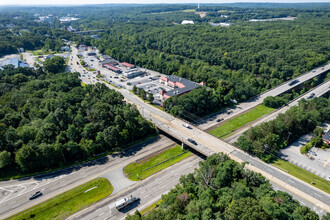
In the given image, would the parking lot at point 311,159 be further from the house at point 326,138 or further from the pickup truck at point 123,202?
the pickup truck at point 123,202

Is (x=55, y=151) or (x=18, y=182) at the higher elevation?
(x=55, y=151)

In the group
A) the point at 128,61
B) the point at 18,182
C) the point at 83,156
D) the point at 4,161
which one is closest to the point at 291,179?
the point at 83,156

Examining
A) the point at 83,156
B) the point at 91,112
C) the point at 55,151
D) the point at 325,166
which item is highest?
the point at 91,112

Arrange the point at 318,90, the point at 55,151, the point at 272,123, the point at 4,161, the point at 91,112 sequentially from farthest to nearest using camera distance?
1. the point at 318,90
2. the point at 91,112
3. the point at 272,123
4. the point at 55,151
5. the point at 4,161

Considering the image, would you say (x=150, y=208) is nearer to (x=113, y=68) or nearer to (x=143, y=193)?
(x=143, y=193)

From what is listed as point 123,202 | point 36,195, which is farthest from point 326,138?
point 36,195

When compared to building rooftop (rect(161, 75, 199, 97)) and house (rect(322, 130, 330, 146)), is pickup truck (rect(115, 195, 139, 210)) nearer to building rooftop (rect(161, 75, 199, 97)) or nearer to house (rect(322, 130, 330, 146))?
building rooftop (rect(161, 75, 199, 97))

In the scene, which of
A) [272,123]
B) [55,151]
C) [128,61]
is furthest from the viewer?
[128,61]

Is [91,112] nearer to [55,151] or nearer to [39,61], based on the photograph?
[55,151]
